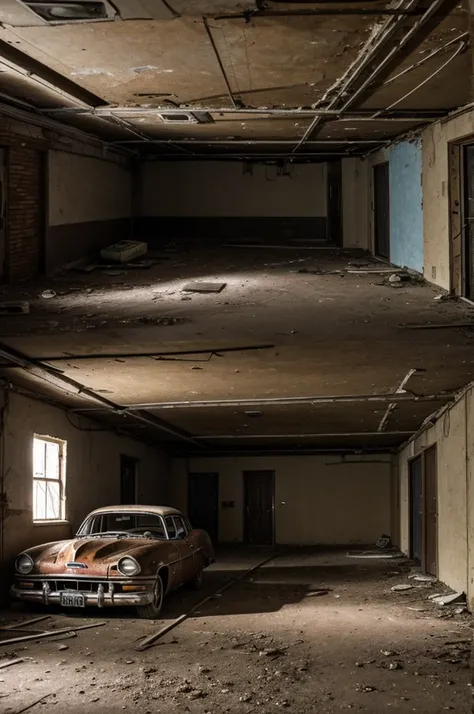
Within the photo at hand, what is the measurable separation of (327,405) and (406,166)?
3580 mm

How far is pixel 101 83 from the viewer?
7953mm

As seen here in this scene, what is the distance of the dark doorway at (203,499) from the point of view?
2238 centimetres

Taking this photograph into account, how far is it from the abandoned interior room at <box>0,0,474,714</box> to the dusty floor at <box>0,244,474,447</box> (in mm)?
53

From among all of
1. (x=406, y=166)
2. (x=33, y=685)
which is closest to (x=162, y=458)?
(x=406, y=166)

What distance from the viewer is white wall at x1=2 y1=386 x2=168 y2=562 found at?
1021cm

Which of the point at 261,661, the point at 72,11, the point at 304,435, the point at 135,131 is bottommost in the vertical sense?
the point at 261,661

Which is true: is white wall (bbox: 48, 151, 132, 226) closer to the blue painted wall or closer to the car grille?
the blue painted wall

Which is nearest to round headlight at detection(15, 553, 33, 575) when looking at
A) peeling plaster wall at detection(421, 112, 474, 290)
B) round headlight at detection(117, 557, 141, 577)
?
round headlight at detection(117, 557, 141, 577)

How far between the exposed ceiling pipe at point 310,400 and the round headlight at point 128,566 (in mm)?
2937

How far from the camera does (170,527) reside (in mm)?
11203

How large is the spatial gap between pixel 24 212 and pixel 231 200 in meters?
5.87

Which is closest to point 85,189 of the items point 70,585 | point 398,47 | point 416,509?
point 70,585

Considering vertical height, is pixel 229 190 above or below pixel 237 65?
above

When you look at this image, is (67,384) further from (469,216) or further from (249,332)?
(469,216)
